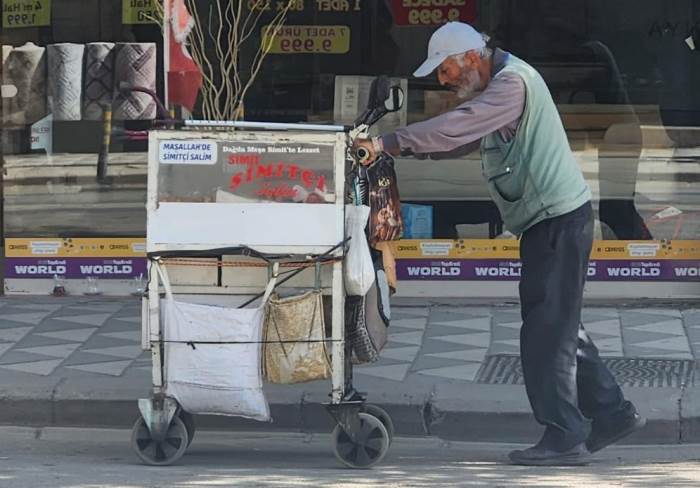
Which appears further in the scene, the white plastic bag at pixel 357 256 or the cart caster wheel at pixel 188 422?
the cart caster wheel at pixel 188 422

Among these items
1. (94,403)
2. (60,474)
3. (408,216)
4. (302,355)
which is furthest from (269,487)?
(408,216)

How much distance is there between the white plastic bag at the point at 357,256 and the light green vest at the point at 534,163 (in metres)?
0.63

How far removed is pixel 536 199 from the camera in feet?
18.7

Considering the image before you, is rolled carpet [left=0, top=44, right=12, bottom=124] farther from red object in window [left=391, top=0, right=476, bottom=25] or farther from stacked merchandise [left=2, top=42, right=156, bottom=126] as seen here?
red object in window [left=391, top=0, right=476, bottom=25]

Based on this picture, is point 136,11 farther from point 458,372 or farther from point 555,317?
point 555,317

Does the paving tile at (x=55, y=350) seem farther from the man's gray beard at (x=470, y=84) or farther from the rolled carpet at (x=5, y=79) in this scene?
the man's gray beard at (x=470, y=84)

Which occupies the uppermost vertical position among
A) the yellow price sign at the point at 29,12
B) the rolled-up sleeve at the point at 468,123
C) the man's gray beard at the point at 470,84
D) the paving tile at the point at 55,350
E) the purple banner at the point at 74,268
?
the yellow price sign at the point at 29,12

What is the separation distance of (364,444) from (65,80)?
4.84 metres

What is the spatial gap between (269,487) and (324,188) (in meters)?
1.30

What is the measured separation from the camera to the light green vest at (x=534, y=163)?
5680mm

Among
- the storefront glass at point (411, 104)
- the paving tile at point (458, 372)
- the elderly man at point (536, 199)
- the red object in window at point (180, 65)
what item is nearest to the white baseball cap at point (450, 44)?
the elderly man at point (536, 199)

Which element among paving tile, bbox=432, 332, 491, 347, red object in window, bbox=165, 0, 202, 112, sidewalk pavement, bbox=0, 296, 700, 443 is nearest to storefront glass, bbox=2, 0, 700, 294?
sidewalk pavement, bbox=0, 296, 700, 443

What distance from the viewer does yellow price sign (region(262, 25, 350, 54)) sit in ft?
31.1

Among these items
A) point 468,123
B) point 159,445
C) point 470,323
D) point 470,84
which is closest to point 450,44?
point 470,84
